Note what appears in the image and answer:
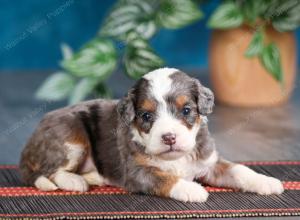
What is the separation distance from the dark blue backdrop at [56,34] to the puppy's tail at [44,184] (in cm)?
386

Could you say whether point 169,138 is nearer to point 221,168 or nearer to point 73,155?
point 221,168

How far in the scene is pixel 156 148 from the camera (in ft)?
11.5

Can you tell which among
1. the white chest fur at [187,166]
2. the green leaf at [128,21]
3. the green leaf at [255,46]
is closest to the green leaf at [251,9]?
the green leaf at [255,46]

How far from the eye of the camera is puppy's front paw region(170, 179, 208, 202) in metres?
3.59

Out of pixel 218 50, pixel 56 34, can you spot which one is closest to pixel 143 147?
pixel 218 50

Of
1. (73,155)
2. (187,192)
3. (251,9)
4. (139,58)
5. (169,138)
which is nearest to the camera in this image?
(169,138)

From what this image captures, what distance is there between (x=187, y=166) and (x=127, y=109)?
43 centimetres

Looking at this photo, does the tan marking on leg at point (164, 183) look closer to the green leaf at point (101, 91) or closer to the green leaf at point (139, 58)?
the green leaf at point (139, 58)

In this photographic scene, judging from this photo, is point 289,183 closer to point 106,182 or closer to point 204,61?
point 106,182

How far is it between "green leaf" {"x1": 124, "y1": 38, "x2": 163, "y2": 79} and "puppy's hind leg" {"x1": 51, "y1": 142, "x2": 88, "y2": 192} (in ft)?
4.67

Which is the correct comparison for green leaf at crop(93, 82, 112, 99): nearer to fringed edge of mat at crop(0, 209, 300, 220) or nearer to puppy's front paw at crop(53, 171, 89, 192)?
Answer: puppy's front paw at crop(53, 171, 89, 192)

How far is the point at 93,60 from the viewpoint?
17.8 ft

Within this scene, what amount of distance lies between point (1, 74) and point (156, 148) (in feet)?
14.7

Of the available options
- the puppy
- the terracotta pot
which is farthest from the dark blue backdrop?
the puppy
